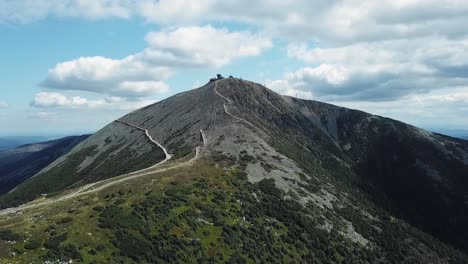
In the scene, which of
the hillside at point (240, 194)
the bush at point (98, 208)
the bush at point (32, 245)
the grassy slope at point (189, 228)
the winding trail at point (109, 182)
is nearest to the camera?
the bush at point (32, 245)

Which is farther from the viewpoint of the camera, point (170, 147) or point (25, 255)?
point (170, 147)

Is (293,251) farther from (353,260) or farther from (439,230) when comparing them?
(439,230)

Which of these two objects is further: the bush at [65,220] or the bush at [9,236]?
the bush at [65,220]

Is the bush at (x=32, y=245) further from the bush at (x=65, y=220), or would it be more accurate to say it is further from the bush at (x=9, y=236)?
the bush at (x=65, y=220)

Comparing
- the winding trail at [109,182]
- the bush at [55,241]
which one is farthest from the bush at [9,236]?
the winding trail at [109,182]

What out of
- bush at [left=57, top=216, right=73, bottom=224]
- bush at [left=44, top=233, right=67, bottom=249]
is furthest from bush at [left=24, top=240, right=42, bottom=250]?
bush at [left=57, top=216, right=73, bottom=224]

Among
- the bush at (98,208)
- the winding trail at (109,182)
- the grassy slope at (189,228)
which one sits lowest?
the grassy slope at (189,228)

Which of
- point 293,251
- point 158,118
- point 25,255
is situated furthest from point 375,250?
point 158,118

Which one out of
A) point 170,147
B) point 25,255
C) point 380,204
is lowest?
point 380,204

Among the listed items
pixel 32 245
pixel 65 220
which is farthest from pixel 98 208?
pixel 32 245
